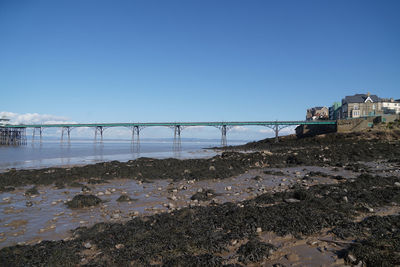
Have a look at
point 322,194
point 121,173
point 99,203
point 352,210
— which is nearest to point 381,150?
point 322,194

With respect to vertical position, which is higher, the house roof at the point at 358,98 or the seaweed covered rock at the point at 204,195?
the house roof at the point at 358,98

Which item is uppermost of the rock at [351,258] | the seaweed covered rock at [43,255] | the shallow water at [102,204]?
the rock at [351,258]

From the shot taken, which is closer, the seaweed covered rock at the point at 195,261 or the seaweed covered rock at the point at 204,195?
the seaweed covered rock at the point at 195,261

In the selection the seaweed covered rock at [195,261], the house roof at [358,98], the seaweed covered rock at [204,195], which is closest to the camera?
the seaweed covered rock at [195,261]

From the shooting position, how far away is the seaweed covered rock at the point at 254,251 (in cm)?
570

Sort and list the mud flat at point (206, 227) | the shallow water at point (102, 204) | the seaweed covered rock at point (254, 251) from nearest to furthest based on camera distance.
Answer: the seaweed covered rock at point (254, 251)
the mud flat at point (206, 227)
the shallow water at point (102, 204)

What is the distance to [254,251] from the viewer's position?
19.5 ft

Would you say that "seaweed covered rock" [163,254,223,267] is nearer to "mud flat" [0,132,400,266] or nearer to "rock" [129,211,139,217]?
"mud flat" [0,132,400,266]

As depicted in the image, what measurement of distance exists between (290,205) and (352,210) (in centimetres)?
205

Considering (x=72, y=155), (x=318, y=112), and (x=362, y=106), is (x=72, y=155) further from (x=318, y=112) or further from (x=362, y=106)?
(x=318, y=112)

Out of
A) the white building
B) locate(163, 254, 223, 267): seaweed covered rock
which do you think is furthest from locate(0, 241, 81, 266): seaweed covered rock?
the white building

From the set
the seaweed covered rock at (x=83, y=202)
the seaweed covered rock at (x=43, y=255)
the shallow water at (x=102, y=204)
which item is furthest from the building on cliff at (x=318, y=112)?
the seaweed covered rock at (x=43, y=255)

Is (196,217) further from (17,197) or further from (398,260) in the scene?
(17,197)

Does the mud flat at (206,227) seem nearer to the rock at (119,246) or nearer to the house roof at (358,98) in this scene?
the rock at (119,246)
